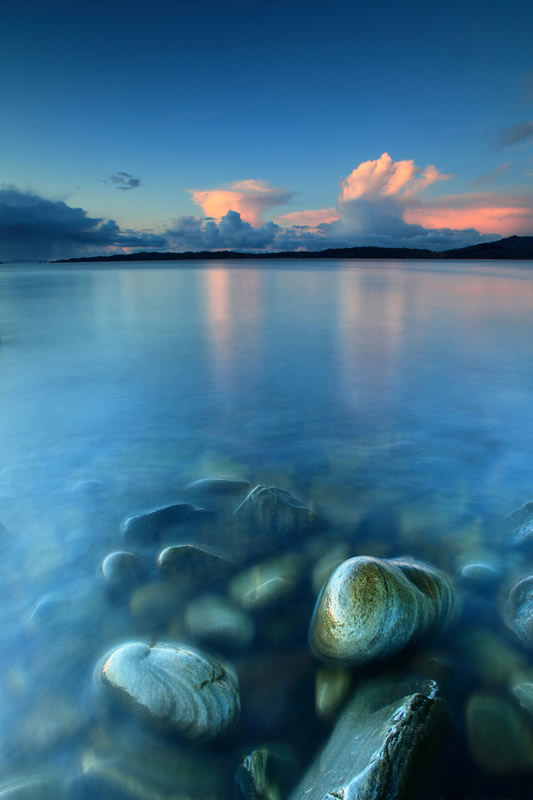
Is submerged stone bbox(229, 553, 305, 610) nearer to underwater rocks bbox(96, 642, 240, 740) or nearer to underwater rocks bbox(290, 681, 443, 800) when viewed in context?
underwater rocks bbox(96, 642, 240, 740)

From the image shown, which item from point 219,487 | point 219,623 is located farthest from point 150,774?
point 219,487

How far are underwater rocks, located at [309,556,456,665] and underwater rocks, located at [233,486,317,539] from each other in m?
1.16

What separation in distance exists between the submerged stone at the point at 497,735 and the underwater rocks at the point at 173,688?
4.33 ft

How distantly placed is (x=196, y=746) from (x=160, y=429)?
4704mm

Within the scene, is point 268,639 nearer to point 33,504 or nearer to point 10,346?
point 33,504

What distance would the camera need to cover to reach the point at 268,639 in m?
2.89

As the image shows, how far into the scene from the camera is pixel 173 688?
231 cm

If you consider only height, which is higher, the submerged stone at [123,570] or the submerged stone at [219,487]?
the submerged stone at [219,487]

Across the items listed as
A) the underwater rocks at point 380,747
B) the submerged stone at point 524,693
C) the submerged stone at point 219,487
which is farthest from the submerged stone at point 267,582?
the submerged stone at point 524,693

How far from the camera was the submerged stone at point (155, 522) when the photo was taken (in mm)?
3965

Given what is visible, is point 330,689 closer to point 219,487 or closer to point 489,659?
point 489,659

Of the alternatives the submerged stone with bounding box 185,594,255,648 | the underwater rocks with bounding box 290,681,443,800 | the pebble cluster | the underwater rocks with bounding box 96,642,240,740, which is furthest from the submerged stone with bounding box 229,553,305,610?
the underwater rocks with bounding box 290,681,443,800

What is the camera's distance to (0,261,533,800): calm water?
253 centimetres

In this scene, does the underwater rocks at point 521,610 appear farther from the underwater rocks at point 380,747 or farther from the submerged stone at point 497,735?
the underwater rocks at point 380,747
